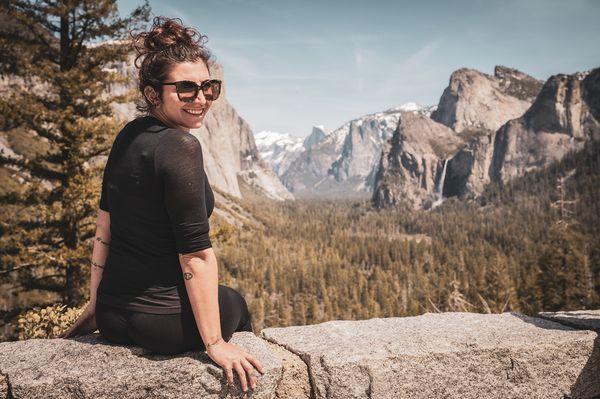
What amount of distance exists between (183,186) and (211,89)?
88cm

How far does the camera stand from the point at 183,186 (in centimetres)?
234

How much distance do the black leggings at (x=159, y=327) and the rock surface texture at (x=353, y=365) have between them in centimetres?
9

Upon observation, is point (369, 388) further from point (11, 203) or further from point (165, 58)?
point (11, 203)

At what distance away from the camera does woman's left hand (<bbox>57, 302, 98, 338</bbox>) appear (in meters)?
3.12

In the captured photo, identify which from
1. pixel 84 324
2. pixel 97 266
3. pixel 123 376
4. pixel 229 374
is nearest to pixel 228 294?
pixel 229 374

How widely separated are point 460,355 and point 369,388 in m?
0.84

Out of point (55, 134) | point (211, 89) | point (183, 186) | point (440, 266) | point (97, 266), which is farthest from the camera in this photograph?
point (440, 266)

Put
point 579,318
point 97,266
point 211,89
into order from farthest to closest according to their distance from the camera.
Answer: point 579,318, point 97,266, point 211,89

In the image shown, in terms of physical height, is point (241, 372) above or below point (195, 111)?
below

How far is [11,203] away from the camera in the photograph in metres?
11.8

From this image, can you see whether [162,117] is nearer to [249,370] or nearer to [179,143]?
[179,143]

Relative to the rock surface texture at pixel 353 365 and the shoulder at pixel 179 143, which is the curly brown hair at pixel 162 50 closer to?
the shoulder at pixel 179 143

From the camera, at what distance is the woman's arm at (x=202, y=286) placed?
7.91ft

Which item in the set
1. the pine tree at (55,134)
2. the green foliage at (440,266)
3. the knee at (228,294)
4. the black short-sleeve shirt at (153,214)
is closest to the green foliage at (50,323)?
the pine tree at (55,134)
